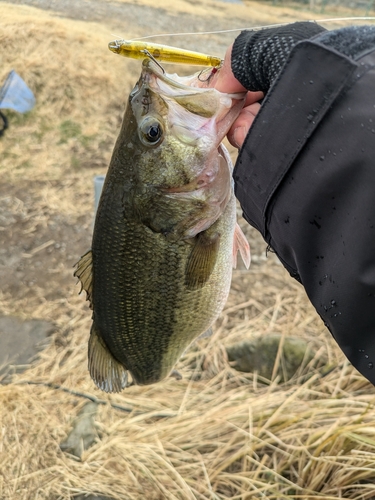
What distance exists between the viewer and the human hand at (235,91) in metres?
1.57

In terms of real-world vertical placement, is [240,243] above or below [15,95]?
above

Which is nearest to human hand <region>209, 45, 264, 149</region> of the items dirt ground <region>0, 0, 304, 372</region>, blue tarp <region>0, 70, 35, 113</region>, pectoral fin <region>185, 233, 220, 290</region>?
pectoral fin <region>185, 233, 220, 290</region>

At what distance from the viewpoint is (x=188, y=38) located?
37.8 feet

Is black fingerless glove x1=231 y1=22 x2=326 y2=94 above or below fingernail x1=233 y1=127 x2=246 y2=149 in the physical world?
above

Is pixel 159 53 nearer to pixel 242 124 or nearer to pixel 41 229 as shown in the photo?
pixel 242 124

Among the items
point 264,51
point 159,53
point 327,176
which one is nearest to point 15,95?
point 159,53

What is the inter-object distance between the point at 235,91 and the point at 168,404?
8.45 feet

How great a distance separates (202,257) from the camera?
73.3 inches

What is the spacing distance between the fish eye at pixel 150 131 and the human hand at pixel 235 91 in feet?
0.86

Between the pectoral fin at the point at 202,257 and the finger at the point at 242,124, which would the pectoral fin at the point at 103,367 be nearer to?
the pectoral fin at the point at 202,257

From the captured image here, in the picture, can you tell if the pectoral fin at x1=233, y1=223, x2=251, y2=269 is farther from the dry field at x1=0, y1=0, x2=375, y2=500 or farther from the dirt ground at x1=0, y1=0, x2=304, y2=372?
the dirt ground at x1=0, y1=0, x2=304, y2=372

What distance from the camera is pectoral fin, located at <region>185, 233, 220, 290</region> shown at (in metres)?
1.85

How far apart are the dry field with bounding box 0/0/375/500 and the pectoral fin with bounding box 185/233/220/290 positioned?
1356 millimetres

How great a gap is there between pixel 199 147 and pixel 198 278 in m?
0.57
